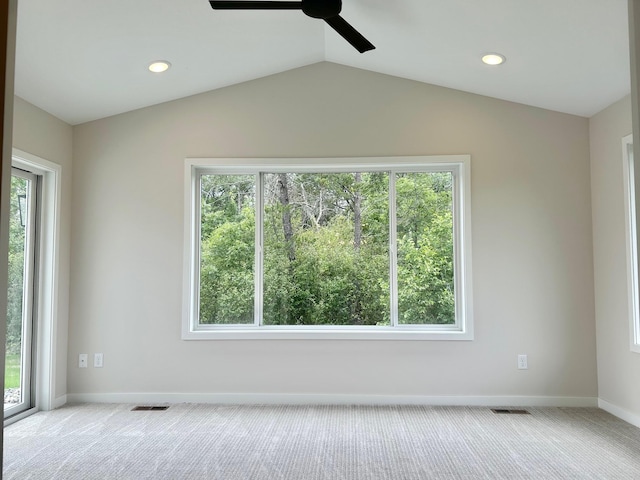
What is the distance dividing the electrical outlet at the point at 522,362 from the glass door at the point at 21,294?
3985mm

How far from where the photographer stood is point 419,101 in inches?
168

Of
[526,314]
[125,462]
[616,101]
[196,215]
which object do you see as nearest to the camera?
[125,462]

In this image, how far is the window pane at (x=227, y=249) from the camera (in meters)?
4.39

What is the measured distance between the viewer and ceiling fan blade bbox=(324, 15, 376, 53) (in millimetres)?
2697

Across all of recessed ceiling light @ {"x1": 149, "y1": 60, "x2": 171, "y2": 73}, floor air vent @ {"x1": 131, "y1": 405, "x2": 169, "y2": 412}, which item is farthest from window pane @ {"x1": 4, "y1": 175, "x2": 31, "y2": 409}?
recessed ceiling light @ {"x1": 149, "y1": 60, "x2": 171, "y2": 73}

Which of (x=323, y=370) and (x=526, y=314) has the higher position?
(x=526, y=314)

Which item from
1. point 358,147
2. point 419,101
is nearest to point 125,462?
point 358,147

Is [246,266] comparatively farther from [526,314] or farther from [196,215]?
[526,314]

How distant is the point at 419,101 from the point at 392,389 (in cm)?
248

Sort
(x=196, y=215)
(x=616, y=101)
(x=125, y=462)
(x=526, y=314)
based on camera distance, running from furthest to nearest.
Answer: (x=196, y=215) < (x=526, y=314) < (x=616, y=101) < (x=125, y=462)

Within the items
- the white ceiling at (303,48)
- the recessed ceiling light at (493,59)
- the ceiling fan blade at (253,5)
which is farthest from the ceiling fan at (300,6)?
the recessed ceiling light at (493,59)

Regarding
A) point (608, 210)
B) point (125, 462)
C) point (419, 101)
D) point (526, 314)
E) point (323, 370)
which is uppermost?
point (419, 101)

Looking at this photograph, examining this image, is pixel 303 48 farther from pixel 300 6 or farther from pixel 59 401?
pixel 59 401

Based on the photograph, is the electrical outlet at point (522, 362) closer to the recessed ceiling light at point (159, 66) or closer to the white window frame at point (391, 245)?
the white window frame at point (391, 245)
